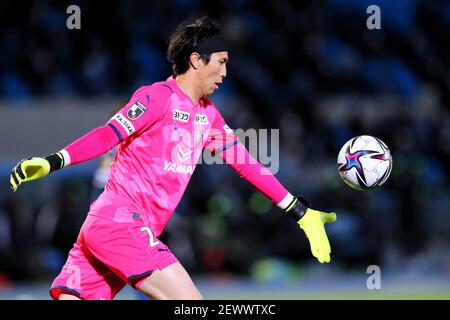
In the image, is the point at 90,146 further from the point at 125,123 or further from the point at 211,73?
the point at 211,73

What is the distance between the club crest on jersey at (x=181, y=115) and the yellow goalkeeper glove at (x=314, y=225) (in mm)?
952

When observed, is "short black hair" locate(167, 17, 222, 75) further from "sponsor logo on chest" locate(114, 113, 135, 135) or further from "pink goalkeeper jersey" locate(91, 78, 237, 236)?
"sponsor logo on chest" locate(114, 113, 135, 135)

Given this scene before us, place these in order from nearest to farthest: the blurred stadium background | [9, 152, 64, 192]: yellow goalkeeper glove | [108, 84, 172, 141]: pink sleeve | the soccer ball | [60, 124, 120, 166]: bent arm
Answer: [9, 152, 64, 192]: yellow goalkeeper glove → [60, 124, 120, 166]: bent arm → [108, 84, 172, 141]: pink sleeve → the soccer ball → the blurred stadium background

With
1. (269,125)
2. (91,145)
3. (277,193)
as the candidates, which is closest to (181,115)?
(91,145)

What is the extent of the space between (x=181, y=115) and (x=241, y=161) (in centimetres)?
65

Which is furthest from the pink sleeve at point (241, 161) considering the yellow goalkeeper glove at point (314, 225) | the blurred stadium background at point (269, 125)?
the blurred stadium background at point (269, 125)

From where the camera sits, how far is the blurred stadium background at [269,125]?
11109 millimetres

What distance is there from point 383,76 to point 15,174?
10200 mm

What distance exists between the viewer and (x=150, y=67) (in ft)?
44.0

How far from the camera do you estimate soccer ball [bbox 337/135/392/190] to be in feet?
19.6

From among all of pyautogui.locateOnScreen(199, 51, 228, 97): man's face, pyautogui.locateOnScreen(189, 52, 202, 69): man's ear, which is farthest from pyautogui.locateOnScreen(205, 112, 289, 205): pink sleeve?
pyautogui.locateOnScreen(189, 52, 202, 69): man's ear

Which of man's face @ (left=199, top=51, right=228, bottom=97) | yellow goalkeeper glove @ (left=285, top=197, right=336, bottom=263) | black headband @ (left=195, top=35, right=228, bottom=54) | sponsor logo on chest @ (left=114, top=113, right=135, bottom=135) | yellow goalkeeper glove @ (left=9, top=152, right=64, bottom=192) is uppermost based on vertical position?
black headband @ (left=195, top=35, right=228, bottom=54)

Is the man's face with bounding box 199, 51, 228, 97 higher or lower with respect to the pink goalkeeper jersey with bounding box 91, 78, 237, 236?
higher

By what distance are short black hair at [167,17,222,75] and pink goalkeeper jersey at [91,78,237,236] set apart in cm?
19
